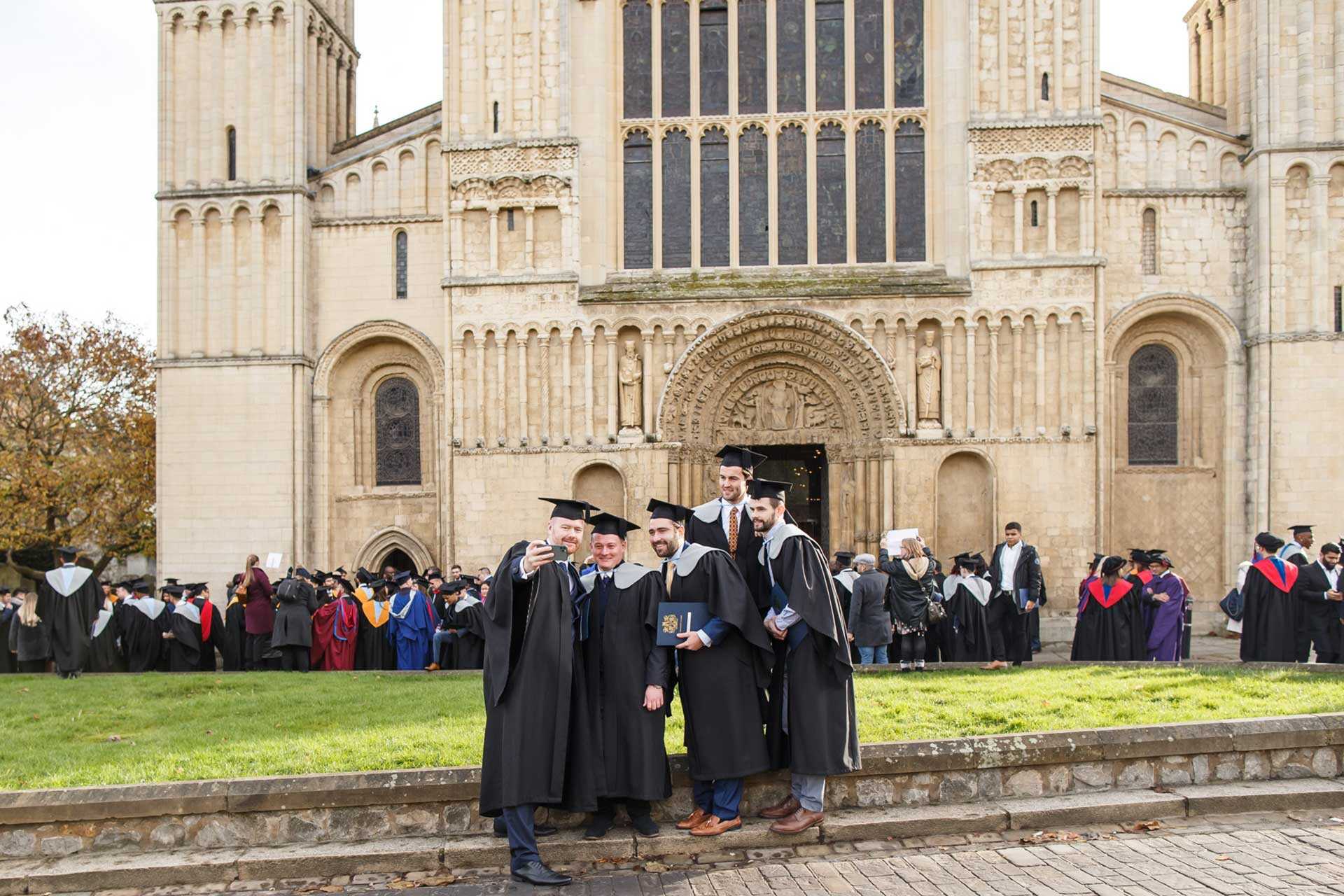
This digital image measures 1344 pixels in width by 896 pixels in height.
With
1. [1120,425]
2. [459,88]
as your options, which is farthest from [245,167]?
[1120,425]

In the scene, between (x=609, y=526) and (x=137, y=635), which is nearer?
(x=609, y=526)

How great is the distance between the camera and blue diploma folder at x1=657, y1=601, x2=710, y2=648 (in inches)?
274

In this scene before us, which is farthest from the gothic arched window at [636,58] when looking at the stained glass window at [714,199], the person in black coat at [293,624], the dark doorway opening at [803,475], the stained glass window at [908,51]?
the person in black coat at [293,624]

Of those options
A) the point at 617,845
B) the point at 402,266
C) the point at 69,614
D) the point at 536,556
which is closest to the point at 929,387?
the point at 402,266

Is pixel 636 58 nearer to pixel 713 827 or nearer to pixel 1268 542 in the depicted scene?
pixel 1268 542

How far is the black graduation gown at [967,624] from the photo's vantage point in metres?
14.5

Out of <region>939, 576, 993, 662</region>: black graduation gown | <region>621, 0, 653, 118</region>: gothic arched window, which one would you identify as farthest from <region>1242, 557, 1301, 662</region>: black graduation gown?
<region>621, 0, 653, 118</region>: gothic arched window

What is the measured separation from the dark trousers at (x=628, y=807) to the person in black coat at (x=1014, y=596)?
833cm

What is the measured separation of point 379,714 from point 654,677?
4165mm

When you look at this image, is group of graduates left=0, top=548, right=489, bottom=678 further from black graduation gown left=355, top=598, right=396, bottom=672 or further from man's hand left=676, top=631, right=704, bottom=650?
man's hand left=676, top=631, right=704, bottom=650

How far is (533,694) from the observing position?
678cm

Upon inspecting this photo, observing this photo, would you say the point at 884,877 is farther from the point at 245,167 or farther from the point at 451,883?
the point at 245,167

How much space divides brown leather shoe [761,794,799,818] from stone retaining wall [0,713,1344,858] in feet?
0.35

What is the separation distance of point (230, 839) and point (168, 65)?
773 inches
